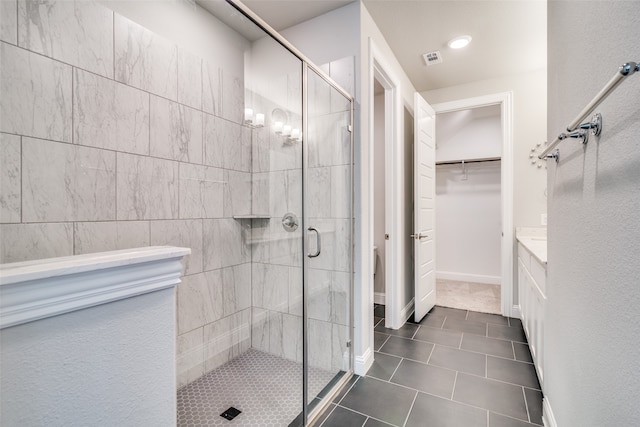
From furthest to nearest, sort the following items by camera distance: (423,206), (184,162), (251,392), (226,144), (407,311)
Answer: (407,311), (423,206), (226,144), (184,162), (251,392)

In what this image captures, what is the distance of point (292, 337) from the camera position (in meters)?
1.91

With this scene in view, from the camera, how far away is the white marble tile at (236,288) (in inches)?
84.8

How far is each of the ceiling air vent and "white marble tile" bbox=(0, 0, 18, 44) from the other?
2800 mm

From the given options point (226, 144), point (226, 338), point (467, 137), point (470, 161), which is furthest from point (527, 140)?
point (226, 338)

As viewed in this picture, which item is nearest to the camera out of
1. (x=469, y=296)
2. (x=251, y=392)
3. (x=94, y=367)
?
(x=94, y=367)

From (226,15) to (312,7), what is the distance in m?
0.71

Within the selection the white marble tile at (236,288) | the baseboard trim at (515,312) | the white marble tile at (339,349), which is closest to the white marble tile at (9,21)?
the white marble tile at (236,288)

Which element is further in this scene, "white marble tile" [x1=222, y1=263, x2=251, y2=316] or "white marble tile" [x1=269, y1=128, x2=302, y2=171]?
"white marble tile" [x1=222, y1=263, x2=251, y2=316]

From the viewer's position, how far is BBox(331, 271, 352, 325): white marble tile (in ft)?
6.72

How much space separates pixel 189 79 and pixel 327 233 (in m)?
1.39

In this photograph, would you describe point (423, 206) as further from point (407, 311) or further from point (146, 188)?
point (146, 188)

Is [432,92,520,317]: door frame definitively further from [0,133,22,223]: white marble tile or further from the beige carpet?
[0,133,22,223]: white marble tile

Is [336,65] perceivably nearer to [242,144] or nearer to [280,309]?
[242,144]

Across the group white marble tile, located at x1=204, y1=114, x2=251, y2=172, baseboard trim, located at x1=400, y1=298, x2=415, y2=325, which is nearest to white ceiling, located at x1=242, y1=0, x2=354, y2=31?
white marble tile, located at x1=204, y1=114, x2=251, y2=172
